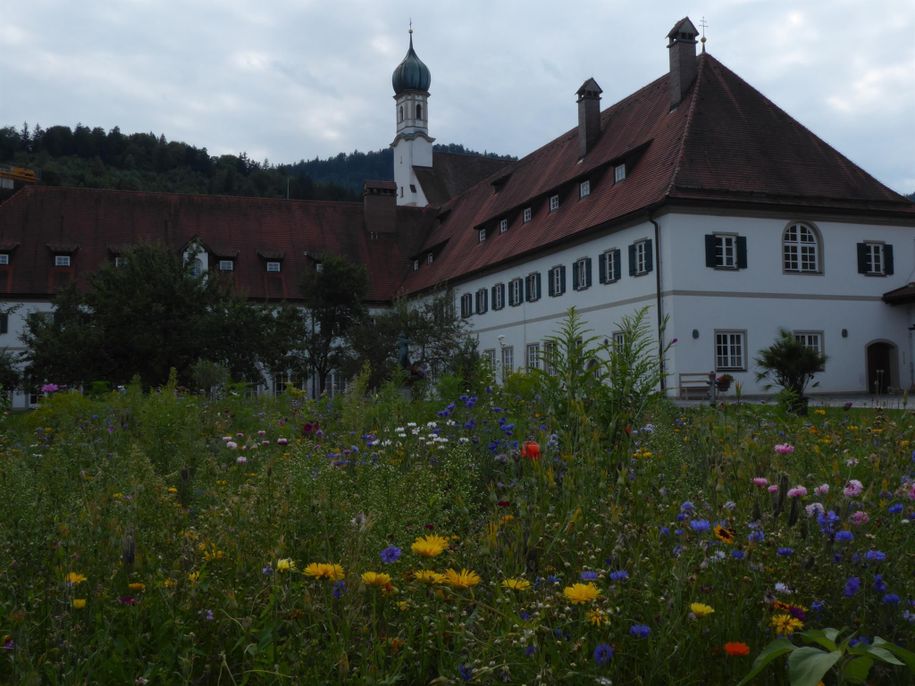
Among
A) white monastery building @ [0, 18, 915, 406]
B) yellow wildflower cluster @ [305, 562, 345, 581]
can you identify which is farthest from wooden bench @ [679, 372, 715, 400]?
yellow wildflower cluster @ [305, 562, 345, 581]

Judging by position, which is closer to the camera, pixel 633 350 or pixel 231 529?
pixel 231 529

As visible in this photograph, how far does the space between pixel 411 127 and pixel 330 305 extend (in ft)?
113

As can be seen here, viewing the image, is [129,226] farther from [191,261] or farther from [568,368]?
[568,368]

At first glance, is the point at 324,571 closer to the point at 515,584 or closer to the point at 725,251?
the point at 515,584

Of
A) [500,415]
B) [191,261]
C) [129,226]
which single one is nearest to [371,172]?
[129,226]

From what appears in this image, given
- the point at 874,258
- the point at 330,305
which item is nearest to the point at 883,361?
the point at 874,258

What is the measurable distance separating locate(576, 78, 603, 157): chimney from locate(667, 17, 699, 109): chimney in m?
4.96

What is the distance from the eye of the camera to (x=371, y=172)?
180500 millimetres

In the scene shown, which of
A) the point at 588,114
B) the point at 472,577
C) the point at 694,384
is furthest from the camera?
the point at 588,114

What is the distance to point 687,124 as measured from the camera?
94.3 ft

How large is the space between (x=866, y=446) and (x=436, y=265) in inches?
1617

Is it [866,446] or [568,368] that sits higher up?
[568,368]

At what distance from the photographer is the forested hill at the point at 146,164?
310 ft

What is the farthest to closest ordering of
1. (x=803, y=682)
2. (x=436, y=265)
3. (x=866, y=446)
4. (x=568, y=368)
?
(x=436, y=265) → (x=568, y=368) → (x=866, y=446) → (x=803, y=682)
